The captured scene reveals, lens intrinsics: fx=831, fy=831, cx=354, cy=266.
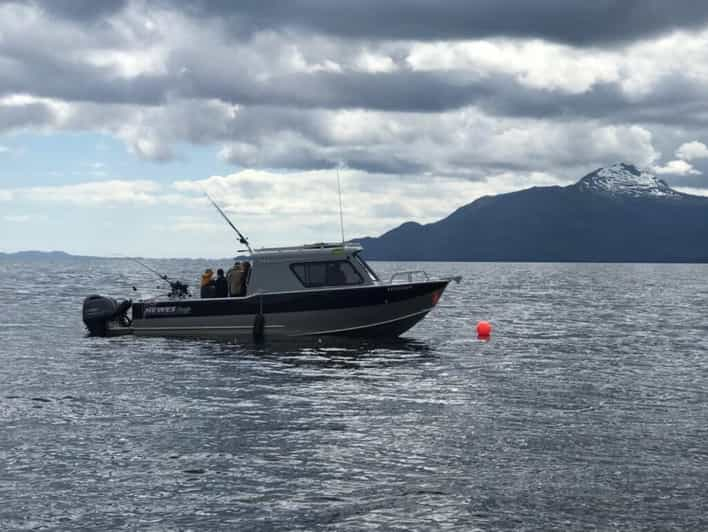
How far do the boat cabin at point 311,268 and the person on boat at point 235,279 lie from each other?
79cm

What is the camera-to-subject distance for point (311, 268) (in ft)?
100.0

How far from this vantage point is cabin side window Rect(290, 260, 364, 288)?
30.4 meters

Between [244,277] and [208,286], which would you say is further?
[208,286]

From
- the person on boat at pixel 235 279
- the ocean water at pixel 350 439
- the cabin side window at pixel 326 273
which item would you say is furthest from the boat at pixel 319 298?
the ocean water at pixel 350 439

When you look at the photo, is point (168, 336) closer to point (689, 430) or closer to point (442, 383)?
point (442, 383)

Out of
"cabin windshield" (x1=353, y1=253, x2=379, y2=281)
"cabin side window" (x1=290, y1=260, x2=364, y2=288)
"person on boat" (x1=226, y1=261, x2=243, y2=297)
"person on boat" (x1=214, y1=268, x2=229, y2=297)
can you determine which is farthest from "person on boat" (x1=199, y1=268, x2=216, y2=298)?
"cabin windshield" (x1=353, y1=253, x2=379, y2=281)

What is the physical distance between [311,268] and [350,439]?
51.5 feet

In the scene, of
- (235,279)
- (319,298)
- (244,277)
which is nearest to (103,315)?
(235,279)

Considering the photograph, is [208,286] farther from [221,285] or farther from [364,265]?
[364,265]

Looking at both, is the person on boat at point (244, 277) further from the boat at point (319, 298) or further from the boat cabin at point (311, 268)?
the boat cabin at point (311, 268)

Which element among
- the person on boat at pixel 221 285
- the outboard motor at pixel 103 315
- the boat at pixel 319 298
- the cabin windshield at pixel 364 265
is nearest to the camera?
the boat at pixel 319 298

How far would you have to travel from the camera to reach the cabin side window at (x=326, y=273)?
30.4 m

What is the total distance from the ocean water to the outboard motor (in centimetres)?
387

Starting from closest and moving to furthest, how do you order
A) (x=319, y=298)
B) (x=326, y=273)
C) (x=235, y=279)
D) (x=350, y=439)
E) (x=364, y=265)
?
(x=350, y=439) → (x=319, y=298) → (x=326, y=273) → (x=364, y=265) → (x=235, y=279)
